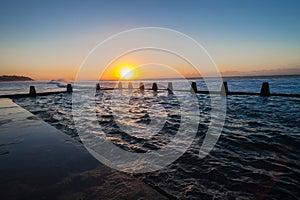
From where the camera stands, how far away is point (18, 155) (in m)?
2.95

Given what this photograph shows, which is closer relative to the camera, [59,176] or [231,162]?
[59,176]

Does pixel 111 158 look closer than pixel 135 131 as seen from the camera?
Yes

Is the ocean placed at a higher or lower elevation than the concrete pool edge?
lower

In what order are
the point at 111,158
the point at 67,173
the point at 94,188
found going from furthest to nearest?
1. the point at 111,158
2. the point at 67,173
3. the point at 94,188

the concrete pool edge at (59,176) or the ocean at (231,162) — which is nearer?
the concrete pool edge at (59,176)

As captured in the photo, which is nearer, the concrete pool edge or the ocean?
the concrete pool edge

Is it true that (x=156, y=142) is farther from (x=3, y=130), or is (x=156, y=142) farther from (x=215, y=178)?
(x=3, y=130)

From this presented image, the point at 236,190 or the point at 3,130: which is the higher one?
the point at 3,130

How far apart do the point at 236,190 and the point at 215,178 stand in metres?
0.35

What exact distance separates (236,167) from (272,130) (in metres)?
2.95

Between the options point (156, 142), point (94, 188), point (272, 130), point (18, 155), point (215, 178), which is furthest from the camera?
point (272, 130)

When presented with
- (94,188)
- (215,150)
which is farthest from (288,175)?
(94,188)

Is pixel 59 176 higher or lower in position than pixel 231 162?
higher

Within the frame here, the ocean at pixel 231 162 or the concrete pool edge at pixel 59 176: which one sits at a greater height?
the concrete pool edge at pixel 59 176
